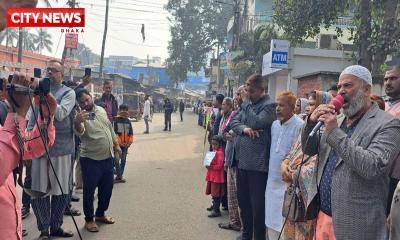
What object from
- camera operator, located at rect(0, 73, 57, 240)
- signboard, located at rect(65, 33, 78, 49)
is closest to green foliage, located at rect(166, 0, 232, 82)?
signboard, located at rect(65, 33, 78, 49)

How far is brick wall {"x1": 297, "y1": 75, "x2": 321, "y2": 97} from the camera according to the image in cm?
1113

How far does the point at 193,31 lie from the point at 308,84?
3693 centimetres

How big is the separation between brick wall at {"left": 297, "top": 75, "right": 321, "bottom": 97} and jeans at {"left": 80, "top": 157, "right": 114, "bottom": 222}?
712 cm

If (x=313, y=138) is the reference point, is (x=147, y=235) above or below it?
below

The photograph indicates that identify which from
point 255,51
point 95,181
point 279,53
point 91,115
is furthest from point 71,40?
point 95,181

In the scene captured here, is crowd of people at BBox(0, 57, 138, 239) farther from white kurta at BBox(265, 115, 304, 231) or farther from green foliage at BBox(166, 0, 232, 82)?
green foliage at BBox(166, 0, 232, 82)

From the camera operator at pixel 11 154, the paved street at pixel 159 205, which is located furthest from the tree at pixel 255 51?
the camera operator at pixel 11 154

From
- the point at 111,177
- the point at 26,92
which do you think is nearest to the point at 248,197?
the point at 111,177

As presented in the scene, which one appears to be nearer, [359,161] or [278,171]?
[359,161]

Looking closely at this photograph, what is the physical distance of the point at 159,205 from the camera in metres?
6.77

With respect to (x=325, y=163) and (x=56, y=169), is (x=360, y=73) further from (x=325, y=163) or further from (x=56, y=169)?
(x=56, y=169)

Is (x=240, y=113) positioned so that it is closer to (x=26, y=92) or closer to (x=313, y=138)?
(x=313, y=138)

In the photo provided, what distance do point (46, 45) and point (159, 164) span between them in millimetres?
76738

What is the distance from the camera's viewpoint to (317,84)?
11086 millimetres
